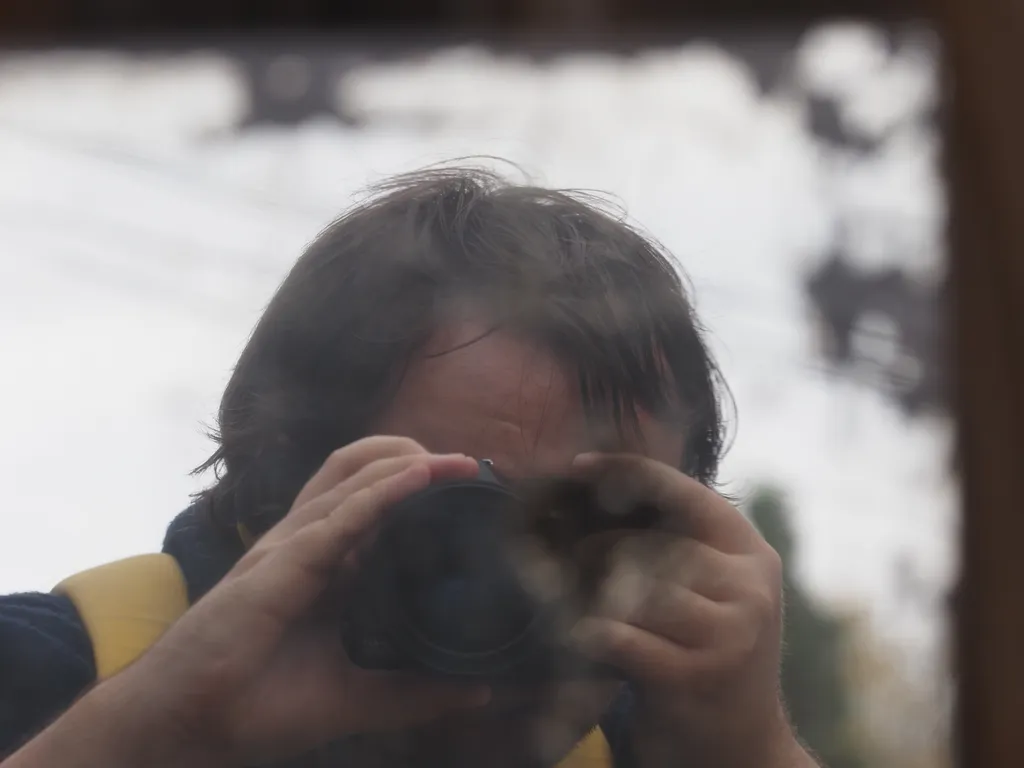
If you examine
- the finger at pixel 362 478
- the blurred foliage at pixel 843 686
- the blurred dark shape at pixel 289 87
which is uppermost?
the blurred dark shape at pixel 289 87

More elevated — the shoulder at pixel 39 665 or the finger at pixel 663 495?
the finger at pixel 663 495

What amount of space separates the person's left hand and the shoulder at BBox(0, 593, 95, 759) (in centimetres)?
23

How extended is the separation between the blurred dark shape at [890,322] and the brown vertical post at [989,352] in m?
0.05

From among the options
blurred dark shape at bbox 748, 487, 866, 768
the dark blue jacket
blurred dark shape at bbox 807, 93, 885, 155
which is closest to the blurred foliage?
blurred dark shape at bbox 748, 487, 866, 768

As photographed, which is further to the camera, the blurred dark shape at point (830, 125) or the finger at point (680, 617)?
the blurred dark shape at point (830, 125)

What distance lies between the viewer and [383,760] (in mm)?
504

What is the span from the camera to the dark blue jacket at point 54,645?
479mm

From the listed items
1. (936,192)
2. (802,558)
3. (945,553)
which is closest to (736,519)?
(802,558)

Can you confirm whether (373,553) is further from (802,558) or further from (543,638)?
(802,558)

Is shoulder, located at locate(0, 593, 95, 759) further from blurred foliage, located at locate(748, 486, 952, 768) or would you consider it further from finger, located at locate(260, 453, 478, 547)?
blurred foliage, located at locate(748, 486, 952, 768)

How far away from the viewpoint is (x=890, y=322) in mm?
814

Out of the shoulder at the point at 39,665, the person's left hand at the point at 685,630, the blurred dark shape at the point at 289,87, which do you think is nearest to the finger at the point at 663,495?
the person's left hand at the point at 685,630

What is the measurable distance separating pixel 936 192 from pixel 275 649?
0.69 metres

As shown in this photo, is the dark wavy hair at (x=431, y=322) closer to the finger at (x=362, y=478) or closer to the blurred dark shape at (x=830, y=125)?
the finger at (x=362, y=478)
